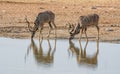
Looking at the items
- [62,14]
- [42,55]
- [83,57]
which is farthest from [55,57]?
[62,14]

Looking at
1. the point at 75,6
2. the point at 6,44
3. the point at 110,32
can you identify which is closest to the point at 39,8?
the point at 75,6

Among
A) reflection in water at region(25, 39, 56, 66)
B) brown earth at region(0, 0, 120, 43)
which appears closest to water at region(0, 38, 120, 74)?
reflection in water at region(25, 39, 56, 66)

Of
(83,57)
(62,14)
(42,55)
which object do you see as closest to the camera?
(83,57)

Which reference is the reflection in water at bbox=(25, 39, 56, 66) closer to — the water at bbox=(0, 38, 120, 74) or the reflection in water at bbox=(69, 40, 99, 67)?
the water at bbox=(0, 38, 120, 74)

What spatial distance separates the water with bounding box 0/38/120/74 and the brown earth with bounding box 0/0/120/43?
1.66 meters

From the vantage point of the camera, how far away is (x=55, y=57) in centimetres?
1622

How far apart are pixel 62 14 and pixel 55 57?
1042cm

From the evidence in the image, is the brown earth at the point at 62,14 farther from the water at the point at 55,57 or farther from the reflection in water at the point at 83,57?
the reflection in water at the point at 83,57

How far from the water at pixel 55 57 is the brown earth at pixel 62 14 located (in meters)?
1.66

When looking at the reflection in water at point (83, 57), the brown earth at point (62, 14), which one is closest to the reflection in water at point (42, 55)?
the reflection in water at point (83, 57)

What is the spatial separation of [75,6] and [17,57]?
1410 centimetres

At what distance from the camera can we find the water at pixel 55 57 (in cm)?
1434

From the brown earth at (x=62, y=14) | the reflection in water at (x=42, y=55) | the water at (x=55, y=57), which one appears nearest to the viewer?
the water at (x=55, y=57)

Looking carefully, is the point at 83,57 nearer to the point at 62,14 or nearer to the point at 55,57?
the point at 55,57
